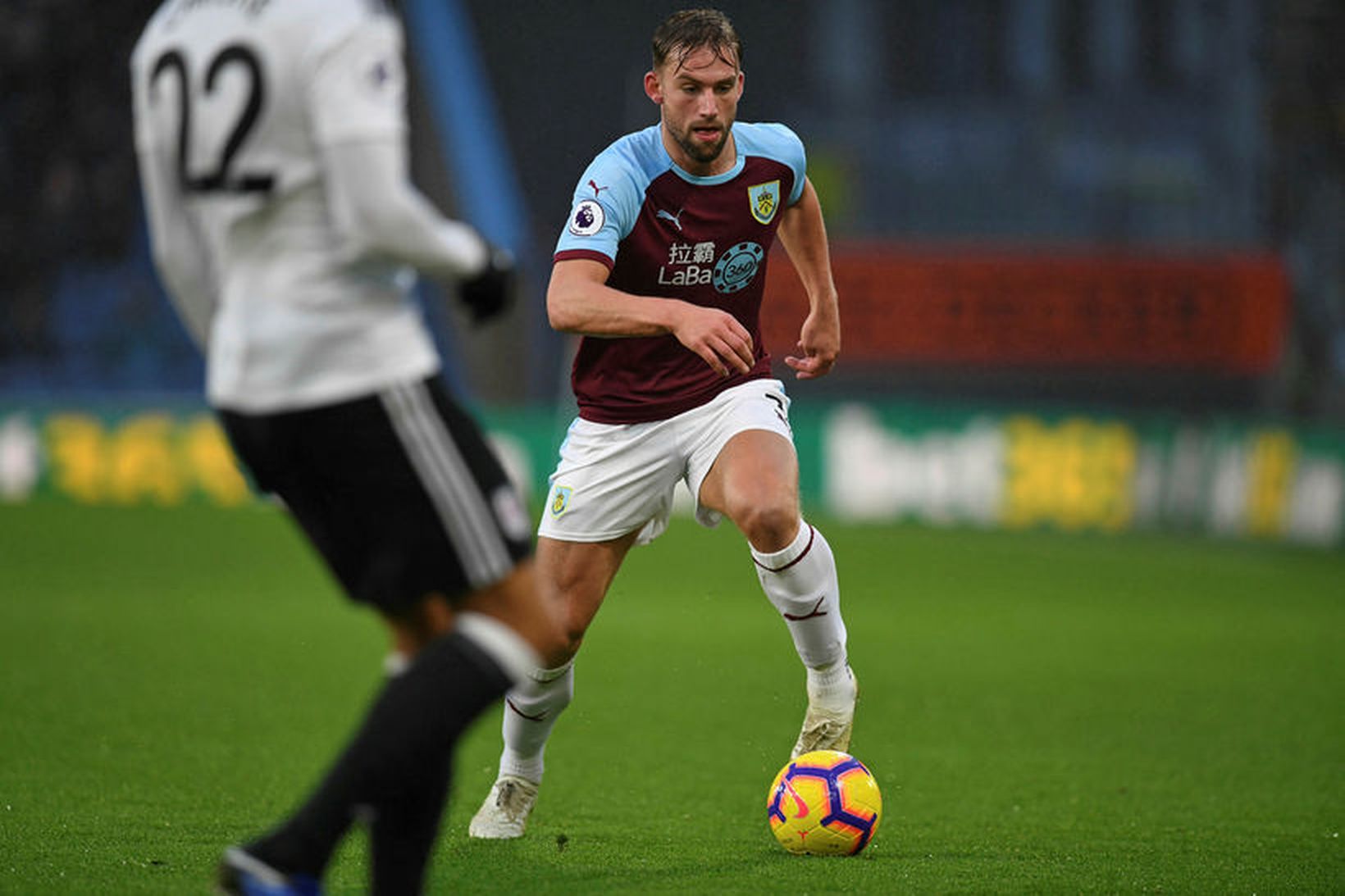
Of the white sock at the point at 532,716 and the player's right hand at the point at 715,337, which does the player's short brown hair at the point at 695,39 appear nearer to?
the player's right hand at the point at 715,337

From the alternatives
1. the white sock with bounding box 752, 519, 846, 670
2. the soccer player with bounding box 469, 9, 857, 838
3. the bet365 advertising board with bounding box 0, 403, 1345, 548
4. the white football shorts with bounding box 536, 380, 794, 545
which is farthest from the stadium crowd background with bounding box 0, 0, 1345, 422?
the white sock with bounding box 752, 519, 846, 670

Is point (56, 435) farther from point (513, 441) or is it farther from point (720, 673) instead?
point (720, 673)

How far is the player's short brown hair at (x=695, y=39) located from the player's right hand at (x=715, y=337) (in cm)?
81

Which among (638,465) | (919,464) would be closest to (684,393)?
(638,465)

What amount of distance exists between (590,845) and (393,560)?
1.90 metres

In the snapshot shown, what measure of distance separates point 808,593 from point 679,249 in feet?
3.26

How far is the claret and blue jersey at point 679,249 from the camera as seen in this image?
5.34m

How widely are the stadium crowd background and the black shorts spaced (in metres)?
16.6

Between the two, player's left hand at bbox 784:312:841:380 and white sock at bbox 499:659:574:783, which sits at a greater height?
player's left hand at bbox 784:312:841:380

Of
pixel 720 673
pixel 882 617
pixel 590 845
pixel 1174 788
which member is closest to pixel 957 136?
pixel 882 617

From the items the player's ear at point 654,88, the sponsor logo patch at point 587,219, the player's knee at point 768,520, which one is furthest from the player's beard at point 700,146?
the player's knee at point 768,520

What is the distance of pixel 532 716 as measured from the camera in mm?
5328

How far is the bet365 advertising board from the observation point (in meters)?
16.9

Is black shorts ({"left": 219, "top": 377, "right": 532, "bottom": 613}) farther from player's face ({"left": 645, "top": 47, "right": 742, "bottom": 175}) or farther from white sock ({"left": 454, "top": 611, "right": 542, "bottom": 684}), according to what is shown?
player's face ({"left": 645, "top": 47, "right": 742, "bottom": 175})
